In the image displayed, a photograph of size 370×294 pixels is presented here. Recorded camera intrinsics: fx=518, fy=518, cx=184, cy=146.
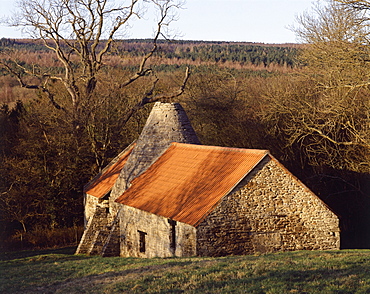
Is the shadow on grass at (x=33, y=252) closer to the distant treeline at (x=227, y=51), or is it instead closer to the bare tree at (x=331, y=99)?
the bare tree at (x=331, y=99)

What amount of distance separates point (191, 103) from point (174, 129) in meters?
12.7

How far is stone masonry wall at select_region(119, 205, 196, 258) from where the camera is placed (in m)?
16.1

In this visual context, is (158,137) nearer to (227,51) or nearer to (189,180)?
(189,180)

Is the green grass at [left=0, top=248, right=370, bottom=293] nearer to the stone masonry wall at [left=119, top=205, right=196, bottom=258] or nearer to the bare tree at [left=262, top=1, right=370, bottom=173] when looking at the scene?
the stone masonry wall at [left=119, top=205, right=196, bottom=258]

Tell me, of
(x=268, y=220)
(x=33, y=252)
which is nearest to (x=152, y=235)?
(x=268, y=220)

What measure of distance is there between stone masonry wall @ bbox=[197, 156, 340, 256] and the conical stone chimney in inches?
236

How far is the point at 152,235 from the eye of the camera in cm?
1809

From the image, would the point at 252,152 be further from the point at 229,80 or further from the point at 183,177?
the point at 229,80

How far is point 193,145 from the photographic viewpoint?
67.4 ft

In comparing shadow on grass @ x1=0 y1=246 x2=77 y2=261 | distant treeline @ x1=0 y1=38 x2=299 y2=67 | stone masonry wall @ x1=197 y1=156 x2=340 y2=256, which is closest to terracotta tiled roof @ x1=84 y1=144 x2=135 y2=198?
shadow on grass @ x1=0 y1=246 x2=77 y2=261

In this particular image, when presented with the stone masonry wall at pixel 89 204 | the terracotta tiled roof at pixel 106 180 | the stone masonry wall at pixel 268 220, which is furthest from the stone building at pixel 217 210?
the stone masonry wall at pixel 89 204

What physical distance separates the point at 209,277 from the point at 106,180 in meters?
14.6

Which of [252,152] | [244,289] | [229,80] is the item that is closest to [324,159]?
[252,152]

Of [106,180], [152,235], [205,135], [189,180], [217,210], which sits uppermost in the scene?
[205,135]
